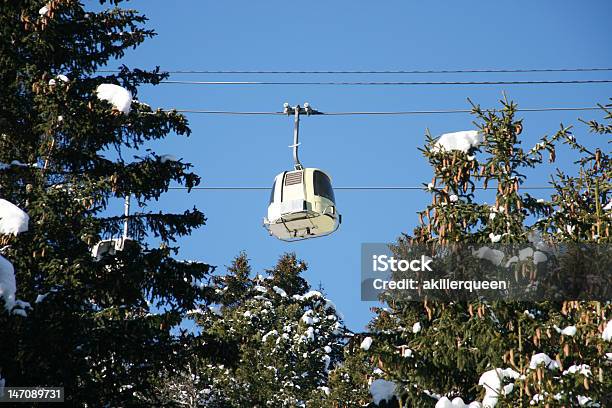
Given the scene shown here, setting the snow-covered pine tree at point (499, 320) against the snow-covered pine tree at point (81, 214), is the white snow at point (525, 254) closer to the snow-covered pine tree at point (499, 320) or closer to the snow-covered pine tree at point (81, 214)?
the snow-covered pine tree at point (499, 320)

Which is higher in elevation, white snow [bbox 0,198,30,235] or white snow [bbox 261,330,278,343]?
white snow [bbox 261,330,278,343]

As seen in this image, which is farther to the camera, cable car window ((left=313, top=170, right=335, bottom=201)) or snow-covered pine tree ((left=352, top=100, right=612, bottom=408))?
cable car window ((left=313, top=170, right=335, bottom=201))

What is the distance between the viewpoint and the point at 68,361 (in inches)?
557

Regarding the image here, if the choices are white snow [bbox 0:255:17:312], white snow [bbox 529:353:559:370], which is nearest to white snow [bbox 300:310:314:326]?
white snow [bbox 0:255:17:312]

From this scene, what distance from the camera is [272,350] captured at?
142 ft

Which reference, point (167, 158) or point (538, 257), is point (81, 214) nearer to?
point (167, 158)

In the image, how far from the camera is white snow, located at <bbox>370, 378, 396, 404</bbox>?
14.0 m

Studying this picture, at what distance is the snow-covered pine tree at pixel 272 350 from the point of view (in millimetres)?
41188

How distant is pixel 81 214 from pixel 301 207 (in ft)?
14.6

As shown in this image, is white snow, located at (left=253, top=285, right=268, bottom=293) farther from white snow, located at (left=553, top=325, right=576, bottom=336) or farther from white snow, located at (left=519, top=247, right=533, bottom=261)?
white snow, located at (left=553, top=325, right=576, bottom=336)

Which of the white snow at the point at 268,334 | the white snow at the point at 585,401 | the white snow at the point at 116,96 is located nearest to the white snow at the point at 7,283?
the white snow at the point at 116,96

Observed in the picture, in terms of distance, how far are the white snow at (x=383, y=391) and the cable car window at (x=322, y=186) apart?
5981 millimetres

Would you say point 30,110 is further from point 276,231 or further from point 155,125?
point 276,231

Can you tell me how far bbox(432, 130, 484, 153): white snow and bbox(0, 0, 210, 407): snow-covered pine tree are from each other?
4.74 metres
